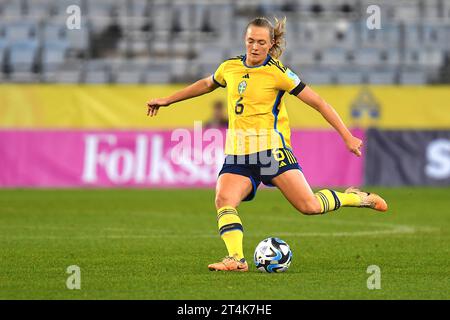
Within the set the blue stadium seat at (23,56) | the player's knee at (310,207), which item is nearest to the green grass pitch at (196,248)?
the player's knee at (310,207)

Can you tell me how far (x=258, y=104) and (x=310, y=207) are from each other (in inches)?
40.0

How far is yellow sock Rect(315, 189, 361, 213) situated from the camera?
32.6 ft

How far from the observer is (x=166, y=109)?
24266mm

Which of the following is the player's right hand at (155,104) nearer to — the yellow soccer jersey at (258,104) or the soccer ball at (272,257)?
the yellow soccer jersey at (258,104)

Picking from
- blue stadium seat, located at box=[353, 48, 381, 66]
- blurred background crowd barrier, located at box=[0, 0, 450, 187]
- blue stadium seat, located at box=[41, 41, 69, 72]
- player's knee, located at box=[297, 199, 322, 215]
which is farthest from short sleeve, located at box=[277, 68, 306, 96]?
blue stadium seat, located at box=[353, 48, 381, 66]

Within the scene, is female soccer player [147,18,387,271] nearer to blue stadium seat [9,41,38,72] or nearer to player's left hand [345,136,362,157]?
player's left hand [345,136,362,157]

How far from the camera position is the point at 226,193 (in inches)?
377

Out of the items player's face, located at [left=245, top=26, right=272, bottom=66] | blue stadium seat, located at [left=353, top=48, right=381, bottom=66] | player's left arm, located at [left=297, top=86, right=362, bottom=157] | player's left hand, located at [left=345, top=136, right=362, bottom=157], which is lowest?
player's left hand, located at [left=345, top=136, right=362, bottom=157]

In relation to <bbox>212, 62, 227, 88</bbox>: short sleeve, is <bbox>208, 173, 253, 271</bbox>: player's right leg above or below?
below

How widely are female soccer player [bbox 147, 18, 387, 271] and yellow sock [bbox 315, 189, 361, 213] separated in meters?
0.07

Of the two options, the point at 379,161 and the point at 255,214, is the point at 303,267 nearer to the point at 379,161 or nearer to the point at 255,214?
the point at 255,214

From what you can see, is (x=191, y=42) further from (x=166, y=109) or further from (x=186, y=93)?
(x=186, y=93)

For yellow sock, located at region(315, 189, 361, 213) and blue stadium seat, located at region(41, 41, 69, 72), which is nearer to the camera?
yellow sock, located at region(315, 189, 361, 213)

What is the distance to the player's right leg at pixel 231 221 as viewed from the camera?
31.2ft
